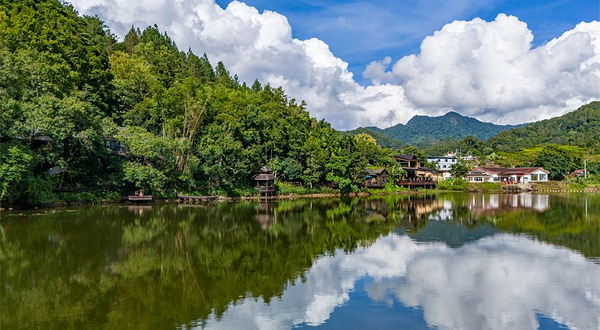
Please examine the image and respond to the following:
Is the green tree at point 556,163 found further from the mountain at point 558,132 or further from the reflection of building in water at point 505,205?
the reflection of building in water at point 505,205

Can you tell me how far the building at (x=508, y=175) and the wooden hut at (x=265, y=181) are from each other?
39.9m

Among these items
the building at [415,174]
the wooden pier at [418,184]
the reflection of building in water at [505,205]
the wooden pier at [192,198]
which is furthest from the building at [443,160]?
the wooden pier at [192,198]

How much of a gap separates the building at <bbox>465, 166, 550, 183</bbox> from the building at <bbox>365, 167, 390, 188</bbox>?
18.7 m

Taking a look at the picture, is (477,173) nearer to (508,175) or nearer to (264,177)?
(508,175)

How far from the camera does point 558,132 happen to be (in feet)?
415

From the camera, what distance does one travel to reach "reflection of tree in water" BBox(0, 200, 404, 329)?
8.81 m

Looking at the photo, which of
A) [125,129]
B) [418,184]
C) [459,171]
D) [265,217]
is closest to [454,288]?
[265,217]

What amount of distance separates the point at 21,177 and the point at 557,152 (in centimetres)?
8229

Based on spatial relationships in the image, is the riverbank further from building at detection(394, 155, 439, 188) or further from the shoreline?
building at detection(394, 155, 439, 188)

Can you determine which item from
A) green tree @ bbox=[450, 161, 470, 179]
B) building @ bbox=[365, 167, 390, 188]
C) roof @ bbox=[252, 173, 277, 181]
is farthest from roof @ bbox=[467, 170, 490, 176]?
roof @ bbox=[252, 173, 277, 181]

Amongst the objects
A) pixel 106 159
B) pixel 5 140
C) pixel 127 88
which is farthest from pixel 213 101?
pixel 5 140

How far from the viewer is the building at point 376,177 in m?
54.3

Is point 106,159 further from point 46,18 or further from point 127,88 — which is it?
point 46,18

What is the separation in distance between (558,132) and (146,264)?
14484 cm
